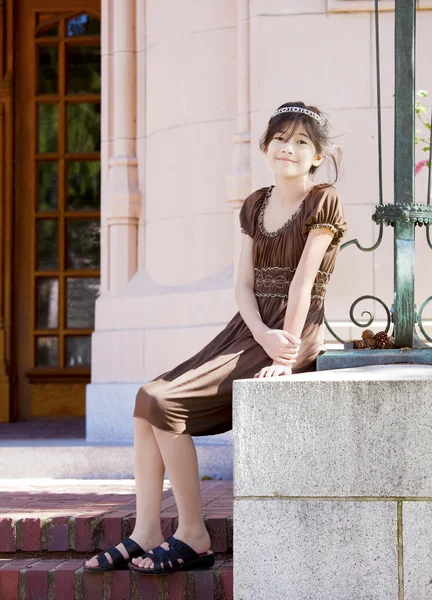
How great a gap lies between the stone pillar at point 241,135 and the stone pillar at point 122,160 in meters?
0.78

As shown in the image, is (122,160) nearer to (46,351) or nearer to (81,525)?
(46,351)

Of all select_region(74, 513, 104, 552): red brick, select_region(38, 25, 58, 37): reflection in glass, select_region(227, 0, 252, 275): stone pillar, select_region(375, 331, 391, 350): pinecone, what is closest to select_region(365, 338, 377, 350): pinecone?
select_region(375, 331, 391, 350): pinecone

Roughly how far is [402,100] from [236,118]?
262cm

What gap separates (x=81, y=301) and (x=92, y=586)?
16.1 ft

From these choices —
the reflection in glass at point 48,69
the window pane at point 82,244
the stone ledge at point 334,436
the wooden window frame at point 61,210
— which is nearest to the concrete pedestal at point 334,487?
the stone ledge at point 334,436

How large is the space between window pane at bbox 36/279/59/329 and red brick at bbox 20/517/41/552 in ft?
14.6

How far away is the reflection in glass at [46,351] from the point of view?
9008mm

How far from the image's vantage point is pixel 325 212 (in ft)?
13.2

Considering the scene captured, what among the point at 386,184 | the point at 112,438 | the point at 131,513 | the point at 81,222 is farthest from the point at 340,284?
the point at 81,222

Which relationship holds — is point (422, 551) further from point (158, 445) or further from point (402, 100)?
point (402, 100)

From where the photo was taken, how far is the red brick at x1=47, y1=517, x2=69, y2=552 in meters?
4.58

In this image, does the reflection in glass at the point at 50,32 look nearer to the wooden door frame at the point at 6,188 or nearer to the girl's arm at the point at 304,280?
the wooden door frame at the point at 6,188

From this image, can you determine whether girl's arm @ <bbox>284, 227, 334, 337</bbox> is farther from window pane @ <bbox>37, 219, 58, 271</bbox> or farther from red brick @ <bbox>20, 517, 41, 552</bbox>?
window pane @ <bbox>37, 219, 58, 271</bbox>

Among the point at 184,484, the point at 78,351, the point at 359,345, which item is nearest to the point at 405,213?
the point at 359,345
